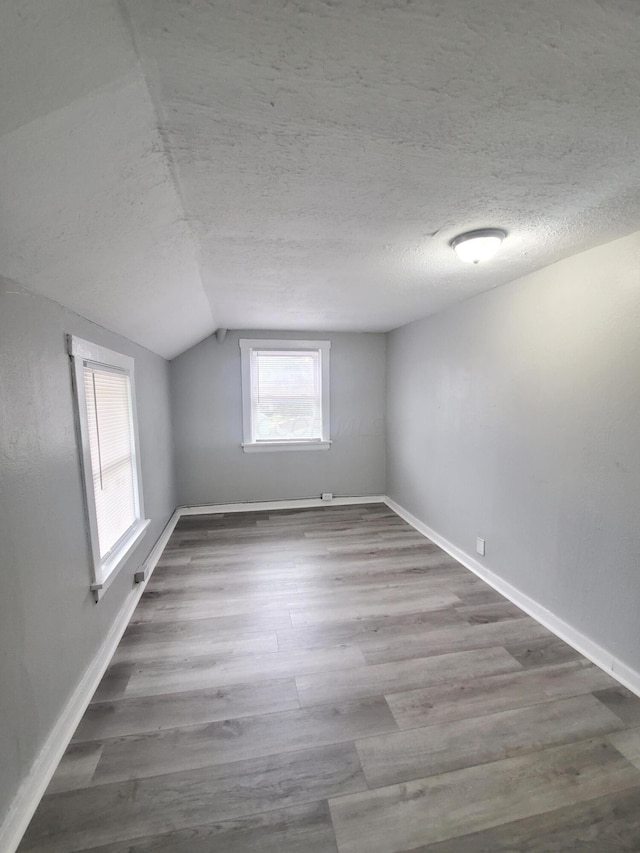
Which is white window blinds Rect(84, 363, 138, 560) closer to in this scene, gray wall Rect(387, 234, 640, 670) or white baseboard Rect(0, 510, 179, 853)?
white baseboard Rect(0, 510, 179, 853)

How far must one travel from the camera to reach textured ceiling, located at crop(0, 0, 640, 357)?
2.29 feet

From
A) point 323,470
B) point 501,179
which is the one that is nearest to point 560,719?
point 501,179

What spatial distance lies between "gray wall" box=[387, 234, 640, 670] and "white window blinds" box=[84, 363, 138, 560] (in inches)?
102

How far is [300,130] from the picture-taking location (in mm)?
996

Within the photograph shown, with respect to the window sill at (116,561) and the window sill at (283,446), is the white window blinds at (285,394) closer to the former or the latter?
the window sill at (283,446)

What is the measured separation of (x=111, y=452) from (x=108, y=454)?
0.17 feet

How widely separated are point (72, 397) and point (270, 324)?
2.42 metres

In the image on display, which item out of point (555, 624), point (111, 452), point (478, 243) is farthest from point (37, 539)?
point (555, 624)

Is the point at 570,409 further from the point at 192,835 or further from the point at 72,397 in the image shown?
the point at 72,397

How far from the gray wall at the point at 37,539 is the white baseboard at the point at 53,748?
0.04m

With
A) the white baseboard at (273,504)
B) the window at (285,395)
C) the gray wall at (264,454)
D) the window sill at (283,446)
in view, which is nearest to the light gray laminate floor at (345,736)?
the white baseboard at (273,504)

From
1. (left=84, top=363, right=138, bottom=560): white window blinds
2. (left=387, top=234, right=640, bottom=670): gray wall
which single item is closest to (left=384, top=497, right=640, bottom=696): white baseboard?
(left=387, top=234, right=640, bottom=670): gray wall

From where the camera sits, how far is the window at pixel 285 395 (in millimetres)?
4168

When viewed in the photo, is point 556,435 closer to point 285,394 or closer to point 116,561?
point 116,561
